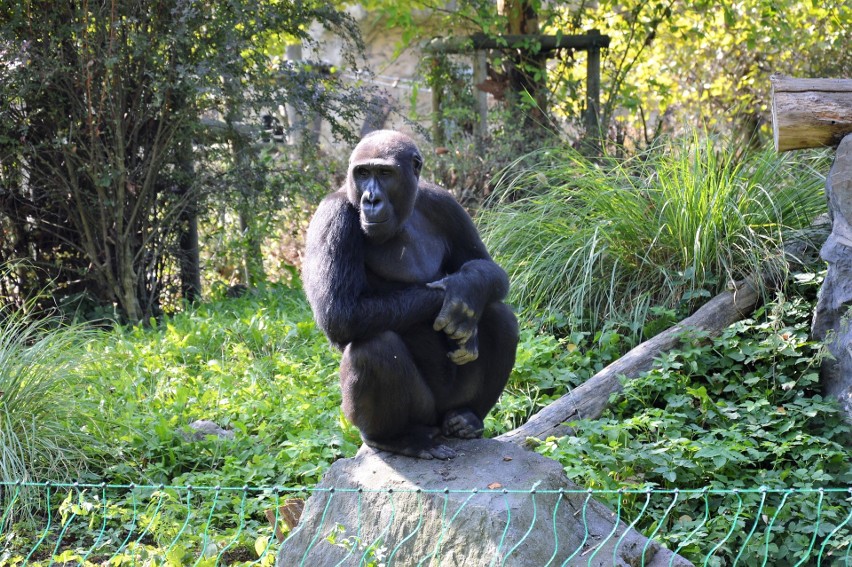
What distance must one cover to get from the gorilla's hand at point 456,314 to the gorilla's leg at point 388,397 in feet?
0.61

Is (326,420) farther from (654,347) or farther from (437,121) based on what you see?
(437,121)

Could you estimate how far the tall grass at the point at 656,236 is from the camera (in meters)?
5.64

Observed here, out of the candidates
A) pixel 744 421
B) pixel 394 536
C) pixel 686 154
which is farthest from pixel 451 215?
pixel 686 154

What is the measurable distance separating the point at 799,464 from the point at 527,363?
5.21 feet

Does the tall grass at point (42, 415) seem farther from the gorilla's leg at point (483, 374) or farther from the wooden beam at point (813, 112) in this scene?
the wooden beam at point (813, 112)

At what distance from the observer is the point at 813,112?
16.2ft

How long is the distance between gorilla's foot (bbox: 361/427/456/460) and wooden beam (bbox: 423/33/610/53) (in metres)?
5.63

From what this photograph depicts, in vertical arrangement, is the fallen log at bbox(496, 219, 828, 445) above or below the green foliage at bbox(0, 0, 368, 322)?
below

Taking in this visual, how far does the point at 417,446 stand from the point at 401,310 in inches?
21.8

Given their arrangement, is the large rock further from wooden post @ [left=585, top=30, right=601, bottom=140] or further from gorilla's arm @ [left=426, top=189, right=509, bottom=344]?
wooden post @ [left=585, top=30, right=601, bottom=140]

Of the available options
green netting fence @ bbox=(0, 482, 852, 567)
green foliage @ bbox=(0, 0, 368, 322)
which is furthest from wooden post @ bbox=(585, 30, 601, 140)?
green netting fence @ bbox=(0, 482, 852, 567)

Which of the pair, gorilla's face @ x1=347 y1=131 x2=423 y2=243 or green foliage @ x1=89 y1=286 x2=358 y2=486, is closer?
gorilla's face @ x1=347 y1=131 x2=423 y2=243

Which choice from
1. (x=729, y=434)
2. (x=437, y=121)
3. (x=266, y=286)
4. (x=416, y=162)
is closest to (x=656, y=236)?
(x=729, y=434)

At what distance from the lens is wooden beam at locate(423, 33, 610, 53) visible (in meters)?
8.63
